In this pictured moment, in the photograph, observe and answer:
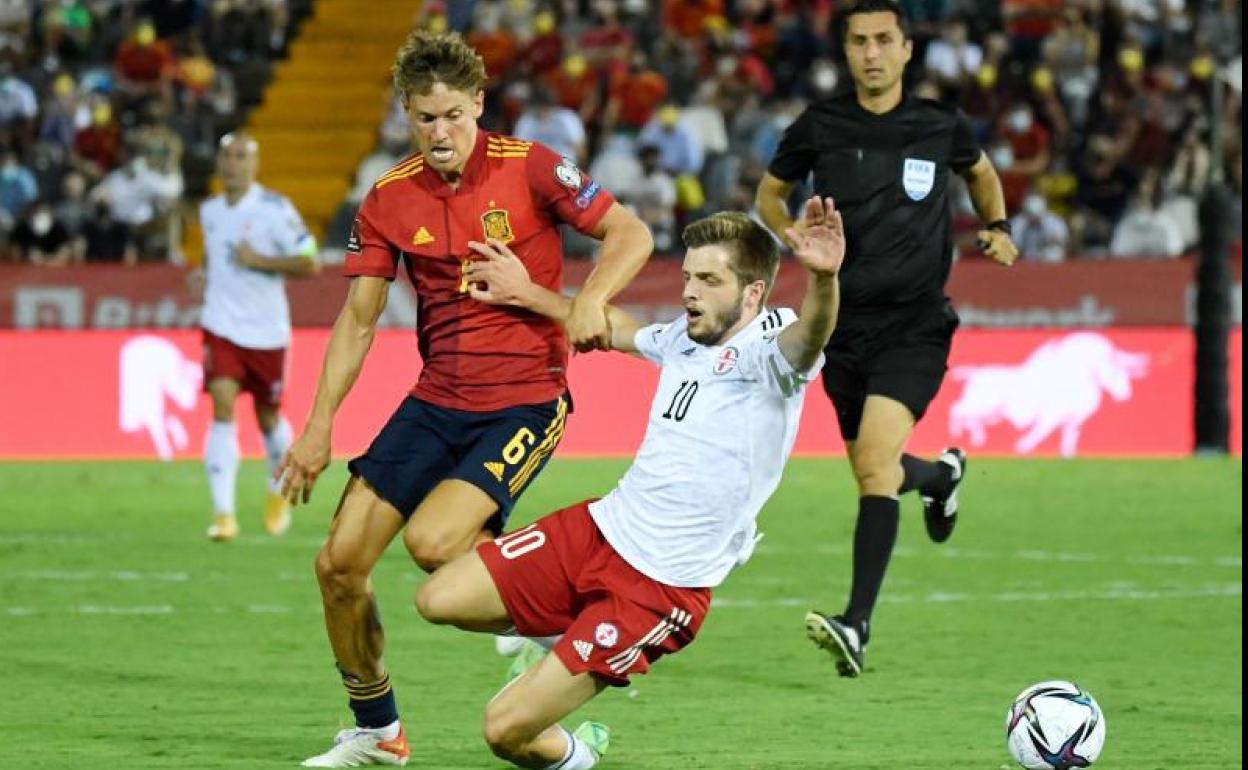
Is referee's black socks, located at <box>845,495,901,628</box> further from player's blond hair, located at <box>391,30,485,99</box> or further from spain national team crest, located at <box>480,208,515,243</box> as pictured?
player's blond hair, located at <box>391,30,485,99</box>

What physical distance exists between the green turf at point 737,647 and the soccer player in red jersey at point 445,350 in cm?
58

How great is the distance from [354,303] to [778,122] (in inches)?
676

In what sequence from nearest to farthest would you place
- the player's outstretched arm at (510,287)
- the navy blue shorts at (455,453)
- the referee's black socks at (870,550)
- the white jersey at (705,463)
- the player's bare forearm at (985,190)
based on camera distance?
1. the white jersey at (705,463)
2. the player's outstretched arm at (510,287)
3. the navy blue shorts at (455,453)
4. the referee's black socks at (870,550)
5. the player's bare forearm at (985,190)

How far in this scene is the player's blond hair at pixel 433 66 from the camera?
305 inches

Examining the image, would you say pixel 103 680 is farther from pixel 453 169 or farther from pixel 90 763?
pixel 453 169

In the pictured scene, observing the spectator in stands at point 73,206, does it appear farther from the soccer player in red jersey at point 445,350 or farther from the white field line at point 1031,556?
the soccer player in red jersey at point 445,350

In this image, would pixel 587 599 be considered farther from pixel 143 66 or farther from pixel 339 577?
pixel 143 66

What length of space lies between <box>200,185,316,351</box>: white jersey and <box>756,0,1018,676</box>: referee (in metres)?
5.75

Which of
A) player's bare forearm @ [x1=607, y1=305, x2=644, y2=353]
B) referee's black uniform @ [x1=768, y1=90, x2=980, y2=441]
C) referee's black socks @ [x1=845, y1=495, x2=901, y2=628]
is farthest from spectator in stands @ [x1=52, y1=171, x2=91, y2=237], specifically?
player's bare forearm @ [x1=607, y1=305, x2=644, y2=353]

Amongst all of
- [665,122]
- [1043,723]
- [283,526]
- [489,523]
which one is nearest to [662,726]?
[489,523]

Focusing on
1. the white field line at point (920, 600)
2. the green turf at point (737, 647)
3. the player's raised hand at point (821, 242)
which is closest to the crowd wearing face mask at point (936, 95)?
the green turf at point (737, 647)

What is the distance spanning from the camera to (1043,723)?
7.39 m

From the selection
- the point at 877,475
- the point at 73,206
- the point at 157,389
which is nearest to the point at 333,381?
the point at 877,475

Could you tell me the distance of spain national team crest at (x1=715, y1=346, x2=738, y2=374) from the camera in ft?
24.1
